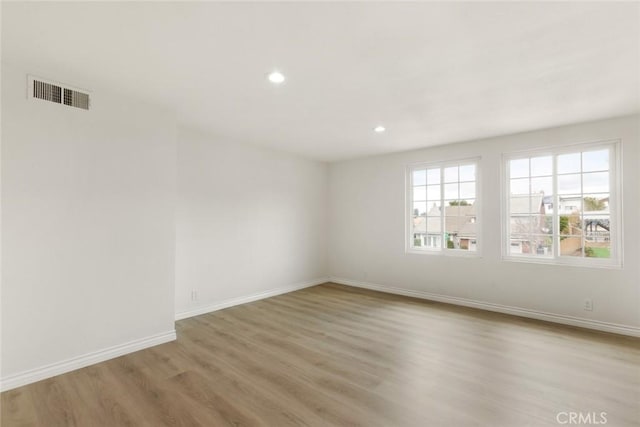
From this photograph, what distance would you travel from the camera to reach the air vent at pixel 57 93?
2.48 meters

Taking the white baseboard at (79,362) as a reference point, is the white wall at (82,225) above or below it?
→ above

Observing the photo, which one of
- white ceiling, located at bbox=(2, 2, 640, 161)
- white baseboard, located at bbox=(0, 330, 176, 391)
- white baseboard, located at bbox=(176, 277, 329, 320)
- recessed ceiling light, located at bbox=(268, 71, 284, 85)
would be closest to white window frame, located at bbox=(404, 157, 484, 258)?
white ceiling, located at bbox=(2, 2, 640, 161)

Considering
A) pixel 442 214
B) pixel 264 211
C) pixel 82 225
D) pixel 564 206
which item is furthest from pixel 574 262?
pixel 82 225

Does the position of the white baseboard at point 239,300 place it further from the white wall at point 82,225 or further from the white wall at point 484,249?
the white wall at point 484,249

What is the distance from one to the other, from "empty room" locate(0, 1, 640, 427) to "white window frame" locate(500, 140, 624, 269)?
0.08 feet

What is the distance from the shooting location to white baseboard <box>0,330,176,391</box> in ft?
7.66

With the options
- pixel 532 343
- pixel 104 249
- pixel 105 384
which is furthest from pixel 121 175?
pixel 532 343

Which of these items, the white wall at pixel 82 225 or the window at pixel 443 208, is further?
the window at pixel 443 208

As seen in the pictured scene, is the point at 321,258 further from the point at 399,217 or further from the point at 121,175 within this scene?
the point at 121,175

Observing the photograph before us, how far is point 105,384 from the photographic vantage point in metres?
2.39

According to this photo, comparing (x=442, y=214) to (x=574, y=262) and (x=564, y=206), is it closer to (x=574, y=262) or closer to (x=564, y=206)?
(x=564, y=206)

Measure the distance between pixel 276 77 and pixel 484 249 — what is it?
386 centimetres

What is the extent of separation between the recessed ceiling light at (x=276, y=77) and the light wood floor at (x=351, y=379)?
2591 mm

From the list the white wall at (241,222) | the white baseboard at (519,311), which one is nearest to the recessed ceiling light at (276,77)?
the white wall at (241,222)
